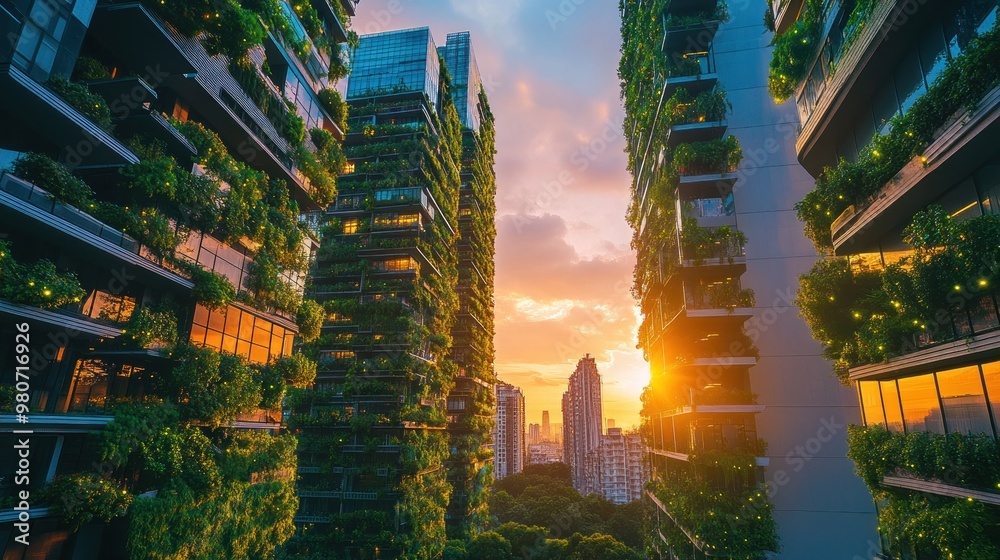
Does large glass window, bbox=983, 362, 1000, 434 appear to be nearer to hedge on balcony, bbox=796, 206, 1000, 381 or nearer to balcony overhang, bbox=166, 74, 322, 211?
hedge on balcony, bbox=796, 206, 1000, 381

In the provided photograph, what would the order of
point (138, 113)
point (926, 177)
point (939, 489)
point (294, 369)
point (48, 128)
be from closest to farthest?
1. point (939, 489)
2. point (926, 177)
3. point (48, 128)
4. point (138, 113)
5. point (294, 369)

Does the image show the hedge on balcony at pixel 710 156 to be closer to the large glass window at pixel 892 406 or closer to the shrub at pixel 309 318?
the large glass window at pixel 892 406

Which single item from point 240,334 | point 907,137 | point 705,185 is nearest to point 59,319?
point 240,334

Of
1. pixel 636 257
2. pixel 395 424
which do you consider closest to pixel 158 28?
pixel 395 424

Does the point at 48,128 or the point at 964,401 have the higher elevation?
the point at 48,128

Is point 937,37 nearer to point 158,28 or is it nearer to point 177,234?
point 158,28

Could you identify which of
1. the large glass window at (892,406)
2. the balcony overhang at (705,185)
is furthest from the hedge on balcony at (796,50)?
the large glass window at (892,406)

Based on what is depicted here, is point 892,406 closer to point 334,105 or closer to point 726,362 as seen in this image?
point 726,362
